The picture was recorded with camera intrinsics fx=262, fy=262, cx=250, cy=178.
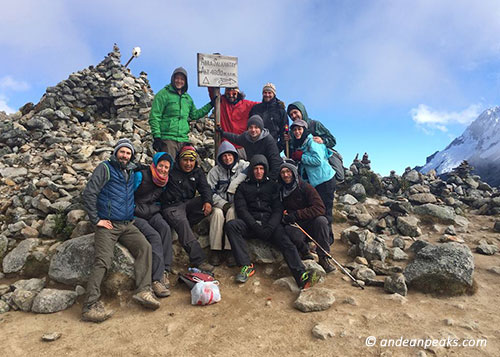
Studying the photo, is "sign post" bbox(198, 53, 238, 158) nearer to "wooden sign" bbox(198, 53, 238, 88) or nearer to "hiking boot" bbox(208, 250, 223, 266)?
"wooden sign" bbox(198, 53, 238, 88)

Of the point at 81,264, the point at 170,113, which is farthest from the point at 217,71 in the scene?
the point at 81,264

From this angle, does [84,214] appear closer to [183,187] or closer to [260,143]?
[183,187]

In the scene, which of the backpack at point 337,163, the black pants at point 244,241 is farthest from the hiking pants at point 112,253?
the backpack at point 337,163

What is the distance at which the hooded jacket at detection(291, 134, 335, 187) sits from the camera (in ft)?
23.7

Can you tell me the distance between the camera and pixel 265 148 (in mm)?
7637

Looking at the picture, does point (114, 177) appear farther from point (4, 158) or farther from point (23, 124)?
point (23, 124)

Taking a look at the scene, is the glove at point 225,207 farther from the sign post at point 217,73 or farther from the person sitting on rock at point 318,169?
the sign post at point 217,73

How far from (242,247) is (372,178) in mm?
12061

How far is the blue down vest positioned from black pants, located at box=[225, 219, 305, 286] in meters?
2.28

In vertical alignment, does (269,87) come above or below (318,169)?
above

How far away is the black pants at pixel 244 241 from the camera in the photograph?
590cm

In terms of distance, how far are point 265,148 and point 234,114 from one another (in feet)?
7.37

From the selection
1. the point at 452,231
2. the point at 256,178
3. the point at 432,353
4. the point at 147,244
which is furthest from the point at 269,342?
the point at 452,231

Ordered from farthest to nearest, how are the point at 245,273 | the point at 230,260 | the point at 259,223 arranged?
the point at 230,260
the point at 259,223
the point at 245,273
